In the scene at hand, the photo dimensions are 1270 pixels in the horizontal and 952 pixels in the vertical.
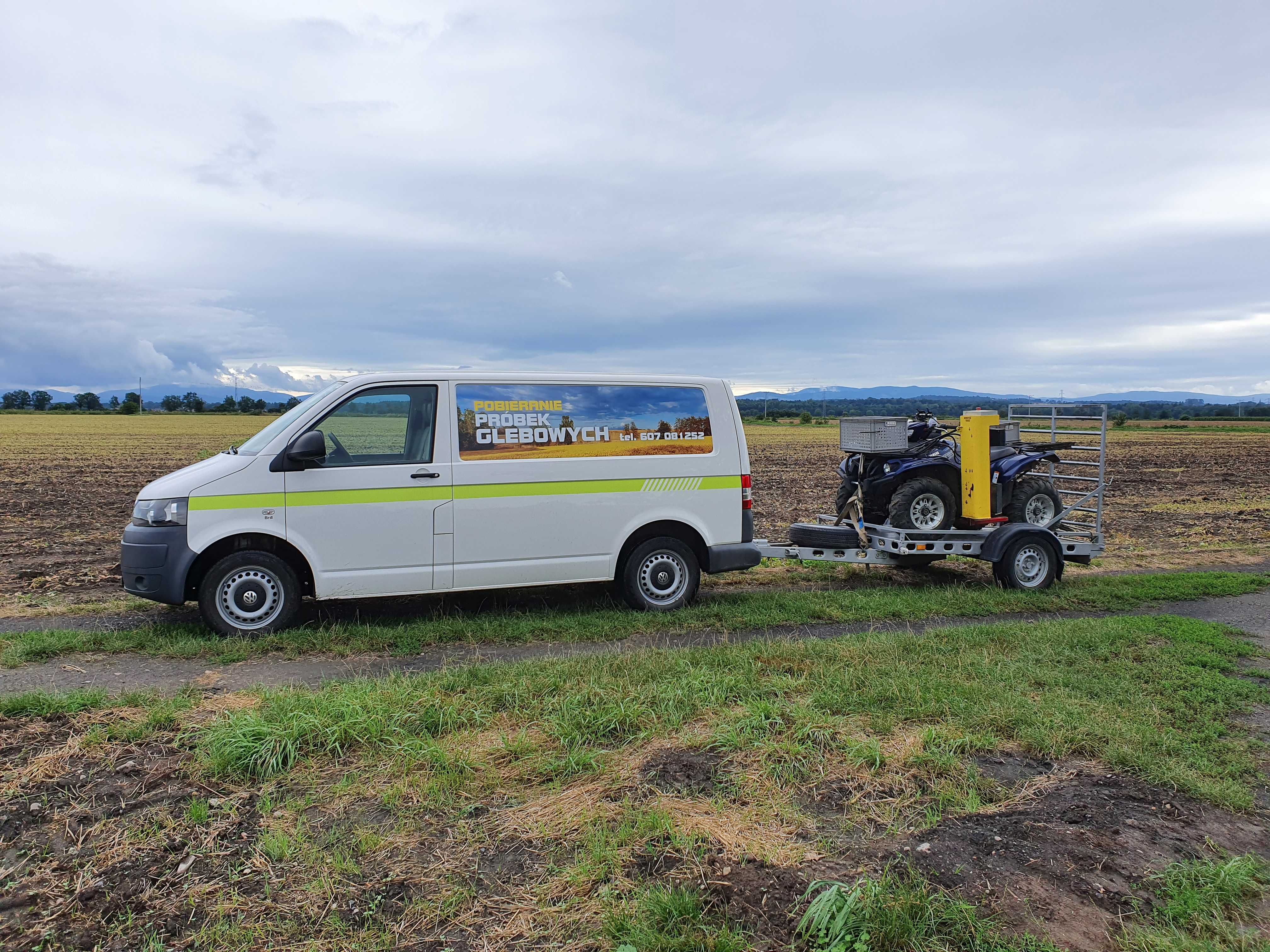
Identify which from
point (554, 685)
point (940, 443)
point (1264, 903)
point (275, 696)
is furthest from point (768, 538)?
point (1264, 903)

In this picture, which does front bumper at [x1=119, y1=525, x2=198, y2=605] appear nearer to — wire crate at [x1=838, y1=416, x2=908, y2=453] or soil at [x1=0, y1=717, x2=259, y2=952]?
soil at [x1=0, y1=717, x2=259, y2=952]

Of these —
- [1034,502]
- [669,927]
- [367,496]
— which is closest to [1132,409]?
[1034,502]

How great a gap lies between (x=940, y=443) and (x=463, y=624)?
5.88 metres

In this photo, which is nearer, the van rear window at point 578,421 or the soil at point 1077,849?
the soil at point 1077,849

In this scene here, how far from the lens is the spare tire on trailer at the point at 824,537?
9258 mm

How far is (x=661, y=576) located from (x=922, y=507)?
331 cm

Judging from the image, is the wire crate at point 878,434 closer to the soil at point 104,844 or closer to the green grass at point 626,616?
the green grass at point 626,616

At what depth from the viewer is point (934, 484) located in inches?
374

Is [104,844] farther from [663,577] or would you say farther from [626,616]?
[663,577]

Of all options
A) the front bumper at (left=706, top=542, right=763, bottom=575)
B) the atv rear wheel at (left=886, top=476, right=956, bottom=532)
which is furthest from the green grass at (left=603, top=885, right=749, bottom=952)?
the atv rear wheel at (left=886, top=476, right=956, bottom=532)

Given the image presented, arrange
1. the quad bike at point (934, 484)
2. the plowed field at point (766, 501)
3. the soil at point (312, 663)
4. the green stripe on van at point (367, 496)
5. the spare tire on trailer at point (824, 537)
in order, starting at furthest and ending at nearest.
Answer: the plowed field at point (766, 501) < the quad bike at point (934, 484) < the spare tire on trailer at point (824, 537) < the green stripe on van at point (367, 496) < the soil at point (312, 663)

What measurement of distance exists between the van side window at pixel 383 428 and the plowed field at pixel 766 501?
3.62 metres

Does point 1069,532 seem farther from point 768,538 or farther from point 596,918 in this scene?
point 596,918

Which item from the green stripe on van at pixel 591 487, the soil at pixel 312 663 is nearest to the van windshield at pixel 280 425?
the green stripe on van at pixel 591 487
